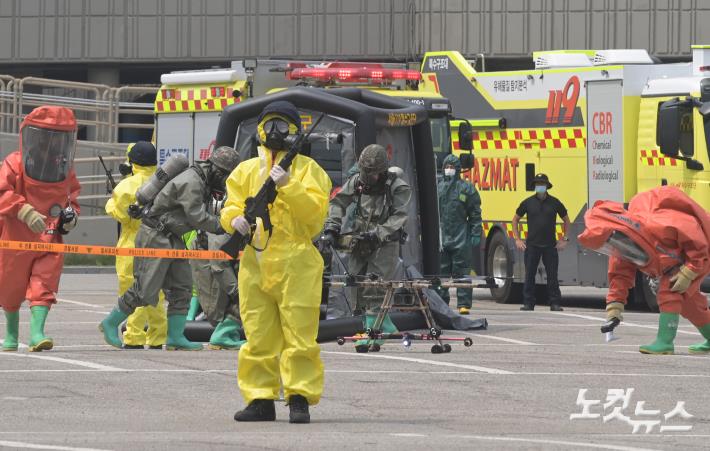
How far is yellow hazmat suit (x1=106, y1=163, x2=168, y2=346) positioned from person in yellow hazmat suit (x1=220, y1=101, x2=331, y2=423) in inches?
218

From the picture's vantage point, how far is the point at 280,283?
1099 centimetres

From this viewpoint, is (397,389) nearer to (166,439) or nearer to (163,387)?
(163,387)

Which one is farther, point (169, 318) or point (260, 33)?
point (260, 33)

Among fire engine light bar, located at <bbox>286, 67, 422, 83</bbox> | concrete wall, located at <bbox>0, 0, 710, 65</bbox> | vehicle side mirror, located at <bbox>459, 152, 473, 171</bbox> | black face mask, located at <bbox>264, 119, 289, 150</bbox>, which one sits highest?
concrete wall, located at <bbox>0, 0, 710, 65</bbox>

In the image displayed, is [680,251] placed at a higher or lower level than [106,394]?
higher

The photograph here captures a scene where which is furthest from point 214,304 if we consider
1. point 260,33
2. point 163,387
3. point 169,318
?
point 260,33

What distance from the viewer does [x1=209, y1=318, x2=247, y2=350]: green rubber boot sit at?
16250 mm

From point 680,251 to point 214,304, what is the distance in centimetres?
411

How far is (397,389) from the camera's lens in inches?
505

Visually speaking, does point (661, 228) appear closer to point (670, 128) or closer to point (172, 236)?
point (172, 236)

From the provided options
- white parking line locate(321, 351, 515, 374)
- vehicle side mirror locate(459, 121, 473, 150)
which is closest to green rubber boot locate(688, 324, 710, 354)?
white parking line locate(321, 351, 515, 374)

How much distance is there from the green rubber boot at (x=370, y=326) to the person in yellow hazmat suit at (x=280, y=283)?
4.74 m

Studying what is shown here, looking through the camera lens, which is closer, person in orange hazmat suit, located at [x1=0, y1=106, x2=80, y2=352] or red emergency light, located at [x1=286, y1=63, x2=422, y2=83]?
person in orange hazmat suit, located at [x1=0, y1=106, x2=80, y2=352]

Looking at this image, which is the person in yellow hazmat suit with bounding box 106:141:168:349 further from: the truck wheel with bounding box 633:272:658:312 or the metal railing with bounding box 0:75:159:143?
the metal railing with bounding box 0:75:159:143
